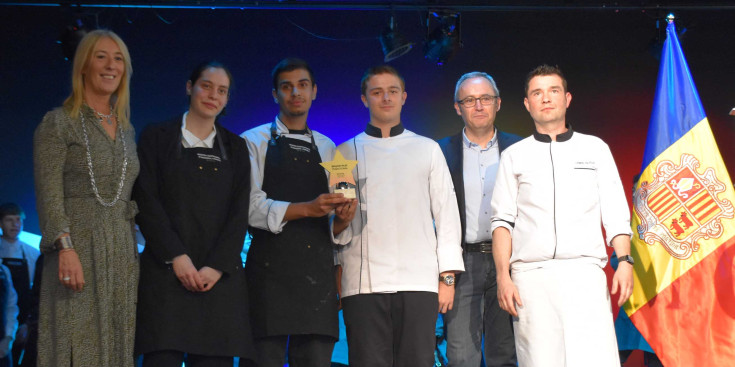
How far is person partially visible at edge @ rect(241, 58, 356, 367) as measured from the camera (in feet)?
11.6

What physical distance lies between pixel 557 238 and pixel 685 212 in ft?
3.20

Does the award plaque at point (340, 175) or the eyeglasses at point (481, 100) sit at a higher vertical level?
the eyeglasses at point (481, 100)

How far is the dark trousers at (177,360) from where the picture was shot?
323 cm

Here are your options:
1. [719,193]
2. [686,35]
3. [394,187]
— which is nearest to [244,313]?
[394,187]

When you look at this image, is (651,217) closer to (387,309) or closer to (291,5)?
(387,309)

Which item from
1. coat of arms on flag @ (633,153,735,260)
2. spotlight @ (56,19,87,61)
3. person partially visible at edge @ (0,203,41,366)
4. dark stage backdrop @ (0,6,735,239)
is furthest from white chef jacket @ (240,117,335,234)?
person partially visible at edge @ (0,203,41,366)

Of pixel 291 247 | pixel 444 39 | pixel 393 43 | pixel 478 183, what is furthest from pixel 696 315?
pixel 393 43

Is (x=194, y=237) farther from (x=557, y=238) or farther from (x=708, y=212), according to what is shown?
(x=708, y=212)

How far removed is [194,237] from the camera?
3.39m

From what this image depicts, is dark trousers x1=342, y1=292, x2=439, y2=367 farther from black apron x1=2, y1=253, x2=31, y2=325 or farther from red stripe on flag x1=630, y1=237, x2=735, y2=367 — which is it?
black apron x1=2, y1=253, x2=31, y2=325

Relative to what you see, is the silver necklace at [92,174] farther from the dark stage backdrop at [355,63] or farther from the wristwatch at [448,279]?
the dark stage backdrop at [355,63]

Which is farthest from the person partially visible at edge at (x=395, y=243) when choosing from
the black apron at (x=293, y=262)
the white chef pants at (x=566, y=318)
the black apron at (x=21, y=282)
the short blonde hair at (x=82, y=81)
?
the black apron at (x=21, y=282)

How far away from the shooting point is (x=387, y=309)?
3635 mm

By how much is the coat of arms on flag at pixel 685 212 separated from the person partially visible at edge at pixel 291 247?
1.77m
